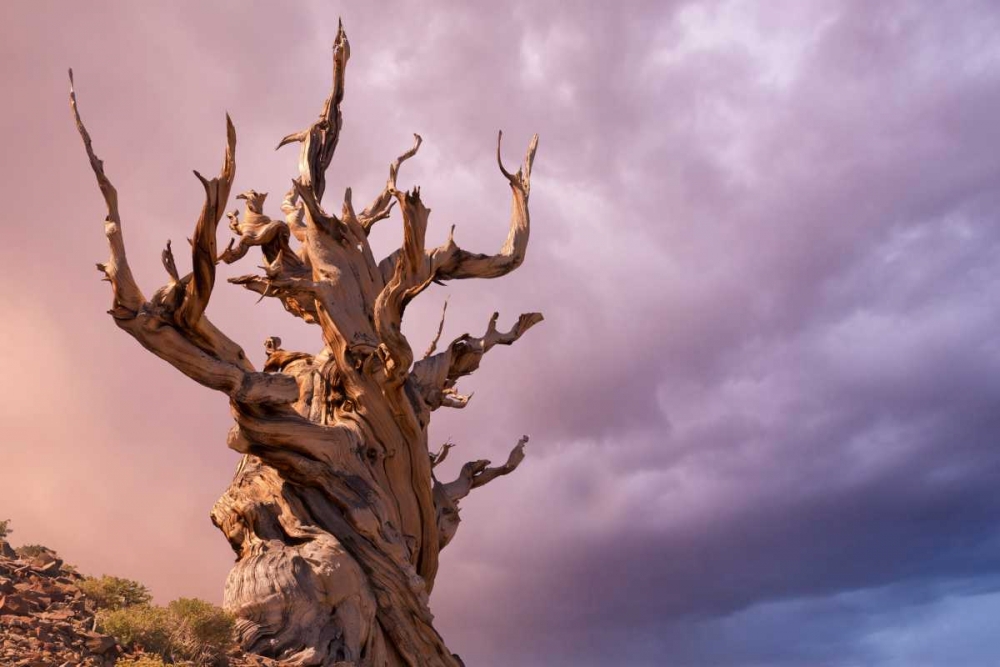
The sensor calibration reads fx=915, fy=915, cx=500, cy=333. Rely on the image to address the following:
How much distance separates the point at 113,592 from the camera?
8852 mm

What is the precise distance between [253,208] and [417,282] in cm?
351

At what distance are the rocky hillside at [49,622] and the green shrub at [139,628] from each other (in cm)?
9

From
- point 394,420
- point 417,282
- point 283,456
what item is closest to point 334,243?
point 417,282

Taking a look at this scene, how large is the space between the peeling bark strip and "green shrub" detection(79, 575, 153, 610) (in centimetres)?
103

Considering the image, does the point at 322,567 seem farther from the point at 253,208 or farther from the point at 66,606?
the point at 253,208

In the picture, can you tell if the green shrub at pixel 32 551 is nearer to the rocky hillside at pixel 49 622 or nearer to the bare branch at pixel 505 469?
the rocky hillside at pixel 49 622

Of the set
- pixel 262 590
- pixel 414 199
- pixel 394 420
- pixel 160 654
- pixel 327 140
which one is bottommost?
pixel 160 654

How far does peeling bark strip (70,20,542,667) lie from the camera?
1004 cm

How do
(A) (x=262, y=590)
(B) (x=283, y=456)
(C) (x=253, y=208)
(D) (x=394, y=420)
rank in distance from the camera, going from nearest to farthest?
(A) (x=262, y=590) < (B) (x=283, y=456) < (D) (x=394, y=420) < (C) (x=253, y=208)

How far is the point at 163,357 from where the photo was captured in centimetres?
1041

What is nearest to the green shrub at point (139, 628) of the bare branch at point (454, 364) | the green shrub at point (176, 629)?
the green shrub at point (176, 629)

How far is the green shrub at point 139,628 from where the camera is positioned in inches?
313

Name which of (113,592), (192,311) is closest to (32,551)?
(113,592)

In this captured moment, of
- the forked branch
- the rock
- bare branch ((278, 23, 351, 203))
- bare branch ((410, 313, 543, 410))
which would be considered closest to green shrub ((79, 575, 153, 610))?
the rock
